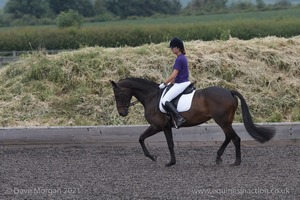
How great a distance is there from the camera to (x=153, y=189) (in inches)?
342

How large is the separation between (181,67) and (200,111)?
73 centimetres

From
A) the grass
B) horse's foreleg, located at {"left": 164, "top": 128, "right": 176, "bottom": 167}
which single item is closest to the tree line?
the grass

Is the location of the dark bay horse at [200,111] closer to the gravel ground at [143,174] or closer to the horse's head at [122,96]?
the horse's head at [122,96]

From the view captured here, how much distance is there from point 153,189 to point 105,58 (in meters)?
7.19

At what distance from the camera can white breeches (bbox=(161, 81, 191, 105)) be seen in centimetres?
1077

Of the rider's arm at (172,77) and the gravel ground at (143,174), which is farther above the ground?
the rider's arm at (172,77)

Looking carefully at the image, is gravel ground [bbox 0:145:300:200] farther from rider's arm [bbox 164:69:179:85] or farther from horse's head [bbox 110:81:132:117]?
rider's arm [bbox 164:69:179:85]

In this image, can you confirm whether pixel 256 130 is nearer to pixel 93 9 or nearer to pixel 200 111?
pixel 200 111

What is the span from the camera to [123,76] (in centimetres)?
1504

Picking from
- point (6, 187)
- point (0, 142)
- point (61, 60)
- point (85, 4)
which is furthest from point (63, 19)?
point (6, 187)

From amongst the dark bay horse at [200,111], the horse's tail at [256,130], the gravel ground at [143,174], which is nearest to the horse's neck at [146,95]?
the dark bay horse at [200,111]

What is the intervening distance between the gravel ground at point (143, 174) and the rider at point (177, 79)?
840 millimetres

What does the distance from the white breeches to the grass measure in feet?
10.2

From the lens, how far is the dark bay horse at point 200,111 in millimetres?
10531
